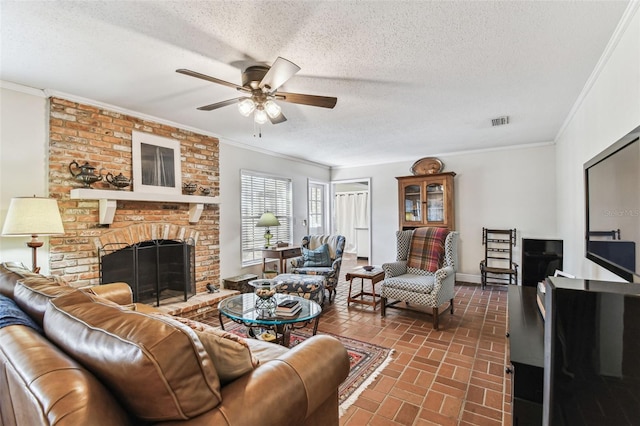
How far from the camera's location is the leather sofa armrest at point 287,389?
95 cm

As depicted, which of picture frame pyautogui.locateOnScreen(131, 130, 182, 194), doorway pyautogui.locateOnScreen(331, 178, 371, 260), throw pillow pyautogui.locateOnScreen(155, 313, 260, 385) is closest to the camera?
throw pillow pyautogui.locateOnScreen(155, 313, 260, 385)

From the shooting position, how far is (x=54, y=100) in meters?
2.77

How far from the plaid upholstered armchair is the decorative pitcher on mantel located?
128 inches

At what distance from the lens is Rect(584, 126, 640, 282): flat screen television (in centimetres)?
140

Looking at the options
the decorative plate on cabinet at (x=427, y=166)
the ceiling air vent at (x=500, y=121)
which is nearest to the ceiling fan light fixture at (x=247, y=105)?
the ceiling air vent at (x=500, y=121)

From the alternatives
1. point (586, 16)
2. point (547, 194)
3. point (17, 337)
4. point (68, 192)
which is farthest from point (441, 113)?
point (68, 192)

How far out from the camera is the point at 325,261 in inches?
176

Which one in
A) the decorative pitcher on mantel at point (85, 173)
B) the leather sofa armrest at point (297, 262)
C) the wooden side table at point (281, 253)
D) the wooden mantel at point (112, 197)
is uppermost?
the decorative pitcher on mantel at point (85, 173)

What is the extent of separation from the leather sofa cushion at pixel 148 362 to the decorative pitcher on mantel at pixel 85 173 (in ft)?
7.93

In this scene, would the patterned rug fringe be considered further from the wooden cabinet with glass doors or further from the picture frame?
the wooden cabinet with glass doors

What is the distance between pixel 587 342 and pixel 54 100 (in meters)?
4.01

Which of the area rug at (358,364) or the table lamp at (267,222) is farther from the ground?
the table lamp at (267,222)

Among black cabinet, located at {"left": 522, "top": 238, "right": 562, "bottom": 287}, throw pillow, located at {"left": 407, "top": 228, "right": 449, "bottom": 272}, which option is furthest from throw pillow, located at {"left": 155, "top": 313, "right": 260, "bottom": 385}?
throw pillow, located at {"left": 407, "top": 228, "right": 449, "bottom": 272}

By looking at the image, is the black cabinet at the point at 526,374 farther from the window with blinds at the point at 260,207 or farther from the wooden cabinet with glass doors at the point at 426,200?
the window with blinds at the point at 260,207
